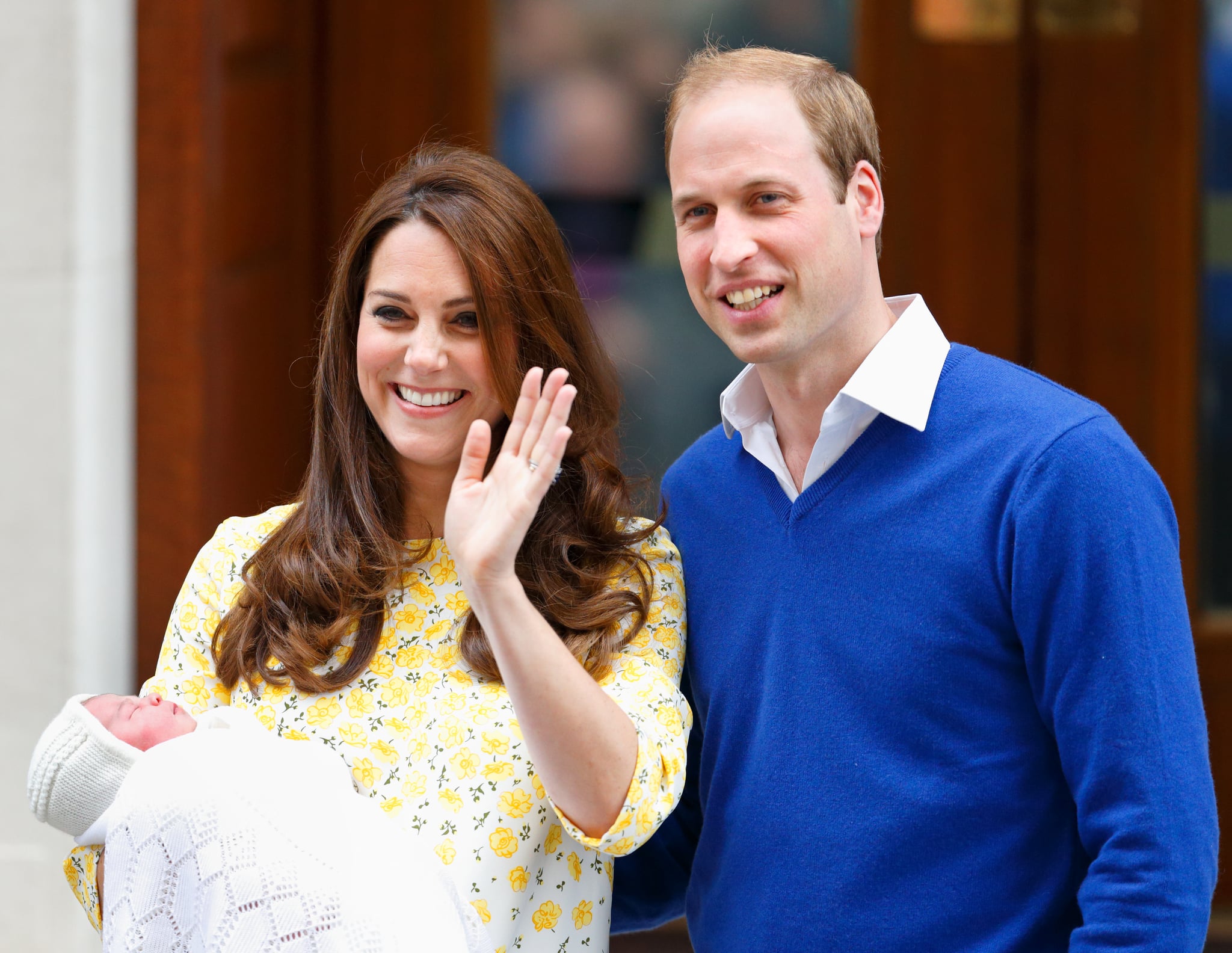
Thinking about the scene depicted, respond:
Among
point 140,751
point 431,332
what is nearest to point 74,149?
point 431,332

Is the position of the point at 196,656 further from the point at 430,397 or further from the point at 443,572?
the point at 430,397

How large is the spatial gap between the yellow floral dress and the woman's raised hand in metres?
0.27

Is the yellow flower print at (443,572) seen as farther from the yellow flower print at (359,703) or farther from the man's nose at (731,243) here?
the man's nose at (731,243)

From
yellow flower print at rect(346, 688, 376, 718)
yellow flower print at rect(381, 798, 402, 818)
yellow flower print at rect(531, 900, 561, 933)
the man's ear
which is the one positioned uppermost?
the man's ear

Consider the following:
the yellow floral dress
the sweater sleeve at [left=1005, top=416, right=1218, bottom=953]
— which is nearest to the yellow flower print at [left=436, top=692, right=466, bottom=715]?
the yellow floral dress

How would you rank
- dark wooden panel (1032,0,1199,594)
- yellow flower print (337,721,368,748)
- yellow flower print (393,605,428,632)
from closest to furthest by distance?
yellow flower print (337,721,368,748) → yellow flower print (393,605,428,632) → dark wooden panel (1032,0,1199,594)

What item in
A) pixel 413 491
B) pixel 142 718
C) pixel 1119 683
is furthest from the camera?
pixel 413 491

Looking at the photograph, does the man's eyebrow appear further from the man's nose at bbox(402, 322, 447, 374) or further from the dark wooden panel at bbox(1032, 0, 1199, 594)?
the dark wooden panel at bbox(1032, 0, 1199, 594)

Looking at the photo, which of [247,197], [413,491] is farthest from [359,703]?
[247,197]

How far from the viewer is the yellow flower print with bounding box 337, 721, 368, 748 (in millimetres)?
1826

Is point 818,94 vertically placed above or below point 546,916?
above

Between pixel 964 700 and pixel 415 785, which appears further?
pixel 415 785

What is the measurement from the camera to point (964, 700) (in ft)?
5.30

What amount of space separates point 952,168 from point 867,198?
1425 millimetres
